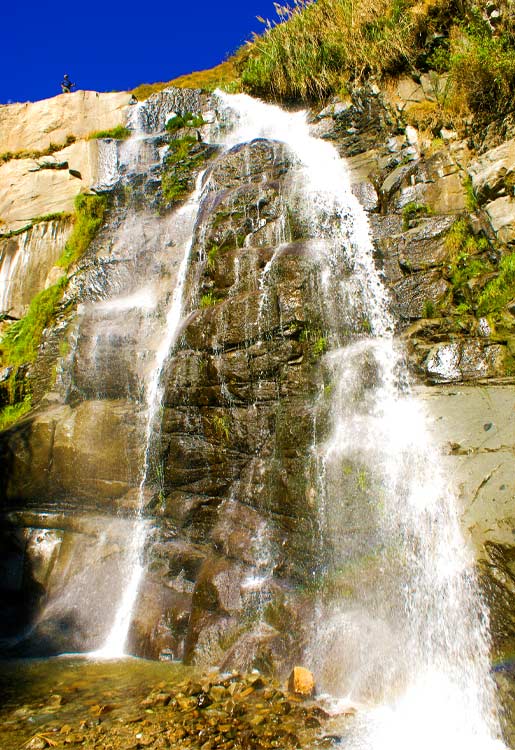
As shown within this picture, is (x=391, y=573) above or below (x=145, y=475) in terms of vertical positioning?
below

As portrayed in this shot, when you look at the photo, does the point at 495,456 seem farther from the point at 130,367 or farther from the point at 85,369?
the point at 85,369

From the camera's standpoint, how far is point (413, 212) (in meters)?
9.66

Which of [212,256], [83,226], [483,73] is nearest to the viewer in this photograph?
[212,256]

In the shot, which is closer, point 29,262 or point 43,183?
point 29,262

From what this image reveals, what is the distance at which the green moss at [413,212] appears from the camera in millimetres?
9520

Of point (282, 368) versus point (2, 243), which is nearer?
point (282, 368)

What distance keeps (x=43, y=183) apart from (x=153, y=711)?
15639 mm

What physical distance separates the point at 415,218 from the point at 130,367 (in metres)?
5.95

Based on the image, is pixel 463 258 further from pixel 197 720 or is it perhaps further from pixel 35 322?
pixel 35 322

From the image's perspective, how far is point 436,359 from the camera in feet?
23.5

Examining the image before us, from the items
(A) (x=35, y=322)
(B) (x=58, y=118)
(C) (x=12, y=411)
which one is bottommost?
(C) (x=12, y=411)

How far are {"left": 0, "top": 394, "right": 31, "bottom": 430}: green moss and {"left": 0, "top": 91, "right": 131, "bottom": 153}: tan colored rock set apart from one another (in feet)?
34.6

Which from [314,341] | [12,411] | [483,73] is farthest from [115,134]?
[314,341]

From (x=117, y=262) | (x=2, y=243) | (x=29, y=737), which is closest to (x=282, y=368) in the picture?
(x=29, y=737)
